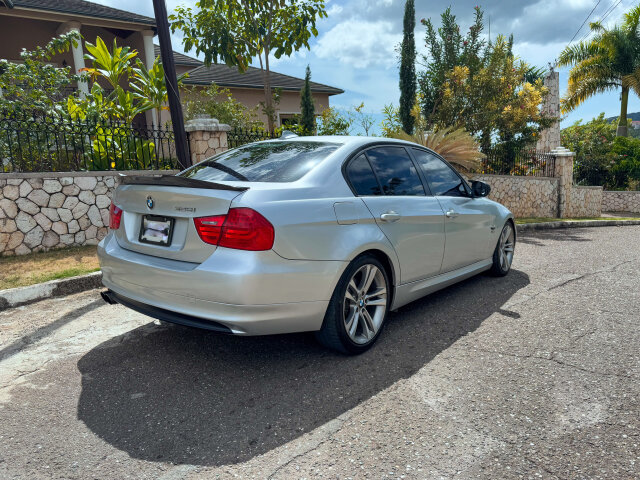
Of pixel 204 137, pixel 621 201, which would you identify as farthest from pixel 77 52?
pixel 621 201

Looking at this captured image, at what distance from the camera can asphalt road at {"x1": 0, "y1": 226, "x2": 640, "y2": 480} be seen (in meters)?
2.29

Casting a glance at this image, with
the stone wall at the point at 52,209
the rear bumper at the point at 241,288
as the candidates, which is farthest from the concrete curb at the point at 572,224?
the rear bumper at the point at 241,288

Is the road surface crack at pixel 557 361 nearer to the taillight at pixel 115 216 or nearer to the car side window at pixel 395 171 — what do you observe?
the car side window at pixel 395 171

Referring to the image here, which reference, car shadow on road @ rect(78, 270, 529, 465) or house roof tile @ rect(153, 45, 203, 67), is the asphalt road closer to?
car shadow on road @ rect(78, 270, 529, 465)

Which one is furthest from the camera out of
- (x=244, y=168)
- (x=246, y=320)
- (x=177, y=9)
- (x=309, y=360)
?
(x=177, y=9)

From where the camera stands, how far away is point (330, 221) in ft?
10.4

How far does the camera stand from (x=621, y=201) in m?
23.0

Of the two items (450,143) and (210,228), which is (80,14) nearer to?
(450,143)

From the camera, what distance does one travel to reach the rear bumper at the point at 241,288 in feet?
9.18

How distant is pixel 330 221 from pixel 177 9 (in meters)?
9.31

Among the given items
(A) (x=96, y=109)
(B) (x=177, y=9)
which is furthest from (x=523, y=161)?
(A) (x=96, y=109)

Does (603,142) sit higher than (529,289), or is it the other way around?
(603,142)

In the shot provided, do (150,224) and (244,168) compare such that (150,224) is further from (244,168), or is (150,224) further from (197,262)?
(244,168)

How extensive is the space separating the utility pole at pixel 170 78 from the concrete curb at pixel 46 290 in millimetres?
2509
